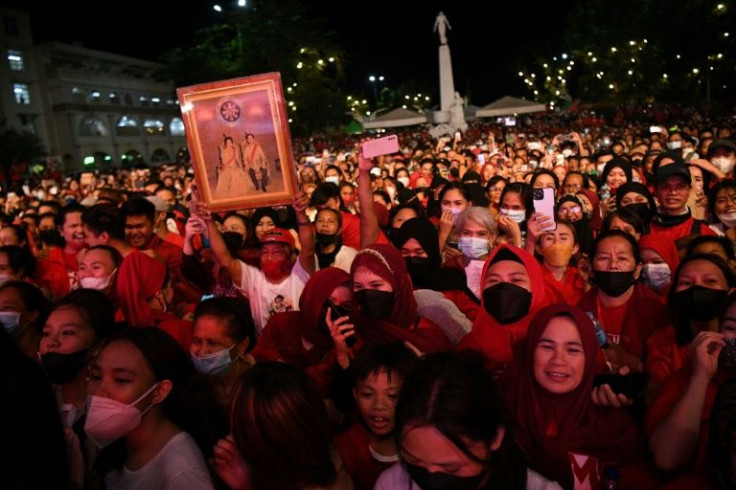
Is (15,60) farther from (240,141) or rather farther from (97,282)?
(240,141)

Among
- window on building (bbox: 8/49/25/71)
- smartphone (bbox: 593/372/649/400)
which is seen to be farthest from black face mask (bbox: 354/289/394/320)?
window on building (bbox: 8/49/25/71)

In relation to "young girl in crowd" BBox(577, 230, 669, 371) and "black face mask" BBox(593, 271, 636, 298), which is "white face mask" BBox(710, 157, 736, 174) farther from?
"black face mask" BBox(593, 271, 636, 298)

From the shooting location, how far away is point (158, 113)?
2315 inches

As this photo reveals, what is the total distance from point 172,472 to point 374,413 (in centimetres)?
84

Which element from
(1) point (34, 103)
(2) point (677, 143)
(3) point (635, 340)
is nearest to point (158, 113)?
(1) point (34, 103)

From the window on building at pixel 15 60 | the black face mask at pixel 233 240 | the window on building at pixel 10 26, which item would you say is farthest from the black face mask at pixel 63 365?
the window on building at pixel 10 26

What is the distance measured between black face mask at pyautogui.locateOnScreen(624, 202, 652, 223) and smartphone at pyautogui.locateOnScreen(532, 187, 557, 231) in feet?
4.48

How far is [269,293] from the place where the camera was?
410cm

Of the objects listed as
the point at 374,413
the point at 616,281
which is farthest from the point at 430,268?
the point at 374,413

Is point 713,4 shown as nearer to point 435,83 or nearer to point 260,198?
point 260,198

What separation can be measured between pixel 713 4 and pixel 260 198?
29.3 m

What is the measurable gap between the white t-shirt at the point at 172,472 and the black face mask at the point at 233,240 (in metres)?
3.06

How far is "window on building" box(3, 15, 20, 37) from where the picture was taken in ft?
151

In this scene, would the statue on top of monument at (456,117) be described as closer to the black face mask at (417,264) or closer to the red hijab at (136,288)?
the black face mask at (417,264)
